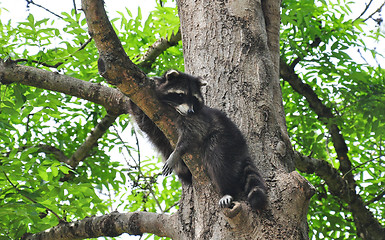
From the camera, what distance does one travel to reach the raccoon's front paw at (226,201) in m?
2.26

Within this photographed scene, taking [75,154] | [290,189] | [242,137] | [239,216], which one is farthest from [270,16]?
[75,154]

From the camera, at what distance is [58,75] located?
10.4 feet

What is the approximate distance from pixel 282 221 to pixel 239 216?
0.99 ft

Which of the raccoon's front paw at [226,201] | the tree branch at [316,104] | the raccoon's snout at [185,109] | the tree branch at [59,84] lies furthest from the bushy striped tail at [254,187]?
the tree branch at [316,104]

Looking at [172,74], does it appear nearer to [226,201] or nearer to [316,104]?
[226,201]

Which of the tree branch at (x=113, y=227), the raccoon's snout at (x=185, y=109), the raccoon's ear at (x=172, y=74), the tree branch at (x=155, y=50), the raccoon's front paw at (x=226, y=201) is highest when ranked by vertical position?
the tree branch at (x=155, y=50)

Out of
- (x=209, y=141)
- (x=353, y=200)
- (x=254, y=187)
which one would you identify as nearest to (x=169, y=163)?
(x=209, y=141)

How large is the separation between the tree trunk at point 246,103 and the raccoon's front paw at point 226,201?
0.09 meters

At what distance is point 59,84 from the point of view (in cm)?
316

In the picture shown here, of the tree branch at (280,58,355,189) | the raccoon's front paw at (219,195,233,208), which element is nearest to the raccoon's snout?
the raccoon's front paw at (219,195,233,208)

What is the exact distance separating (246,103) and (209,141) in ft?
1.21

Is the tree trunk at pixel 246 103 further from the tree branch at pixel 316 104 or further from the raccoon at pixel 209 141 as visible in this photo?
the tree branch at pixel 316 104

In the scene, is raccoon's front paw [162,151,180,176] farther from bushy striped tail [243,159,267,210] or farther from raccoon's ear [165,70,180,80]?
raccoon's ear [165,70,180,80]

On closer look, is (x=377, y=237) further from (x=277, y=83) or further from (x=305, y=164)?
(x=277, y=83)
